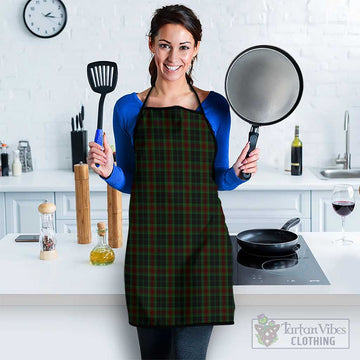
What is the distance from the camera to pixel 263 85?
1741 mm

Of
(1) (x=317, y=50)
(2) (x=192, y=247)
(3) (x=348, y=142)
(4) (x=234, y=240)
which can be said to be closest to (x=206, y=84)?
(1) (x=317, y=50)

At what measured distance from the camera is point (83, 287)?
65.4 inches

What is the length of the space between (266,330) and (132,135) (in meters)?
0.68

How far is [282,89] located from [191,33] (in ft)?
1.06

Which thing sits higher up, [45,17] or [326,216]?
[45,17]

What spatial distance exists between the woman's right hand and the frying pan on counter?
0.39m

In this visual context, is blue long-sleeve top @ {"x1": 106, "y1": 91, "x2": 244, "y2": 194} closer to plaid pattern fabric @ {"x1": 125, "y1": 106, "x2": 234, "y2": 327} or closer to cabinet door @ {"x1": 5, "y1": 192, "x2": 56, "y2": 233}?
plaid pattern fabric @ {"x1": 125, "y1": 106, "x2": 234, "y2": 327}

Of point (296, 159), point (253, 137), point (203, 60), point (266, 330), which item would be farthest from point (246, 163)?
point (203, 60)

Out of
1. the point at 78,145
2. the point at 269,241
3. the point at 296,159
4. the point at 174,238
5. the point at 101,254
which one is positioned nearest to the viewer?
the point at 174,238

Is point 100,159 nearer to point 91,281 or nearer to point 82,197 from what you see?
point 91,281

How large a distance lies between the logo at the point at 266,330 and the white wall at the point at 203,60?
2.30 metres

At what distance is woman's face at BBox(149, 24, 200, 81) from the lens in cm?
161

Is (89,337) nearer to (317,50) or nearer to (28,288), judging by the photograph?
(28,288)

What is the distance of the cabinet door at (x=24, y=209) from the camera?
349 cm
